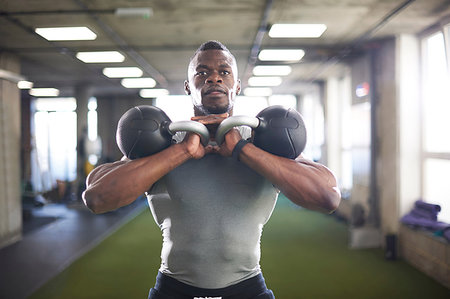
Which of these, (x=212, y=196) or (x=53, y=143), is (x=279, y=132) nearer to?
(x=212, y=196)

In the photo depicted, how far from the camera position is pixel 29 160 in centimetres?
906

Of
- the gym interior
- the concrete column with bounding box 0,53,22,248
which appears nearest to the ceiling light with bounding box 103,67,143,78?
the gym interior

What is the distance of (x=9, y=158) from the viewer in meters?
5.32

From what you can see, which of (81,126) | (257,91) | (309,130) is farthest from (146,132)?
(257,91)

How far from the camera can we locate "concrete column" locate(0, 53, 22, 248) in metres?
5.12

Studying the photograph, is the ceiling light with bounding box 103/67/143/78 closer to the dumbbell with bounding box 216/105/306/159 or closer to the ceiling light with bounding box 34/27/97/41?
the ceiling light with bounding box 34/27/97/41

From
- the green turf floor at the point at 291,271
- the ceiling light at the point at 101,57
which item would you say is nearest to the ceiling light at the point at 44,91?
the ceiling light at the point at 101,57

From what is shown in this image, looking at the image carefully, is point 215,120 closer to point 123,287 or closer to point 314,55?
point 123,287

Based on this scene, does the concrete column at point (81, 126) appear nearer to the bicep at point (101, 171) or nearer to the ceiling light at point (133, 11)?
the ceiling light at point (133, 11)

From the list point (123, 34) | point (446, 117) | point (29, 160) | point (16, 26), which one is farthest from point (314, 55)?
point (29, 160)

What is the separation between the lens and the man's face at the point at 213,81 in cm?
115

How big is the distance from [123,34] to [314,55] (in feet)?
10.5

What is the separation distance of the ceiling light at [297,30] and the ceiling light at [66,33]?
238 cm

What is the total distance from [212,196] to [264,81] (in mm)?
7528
